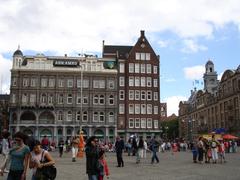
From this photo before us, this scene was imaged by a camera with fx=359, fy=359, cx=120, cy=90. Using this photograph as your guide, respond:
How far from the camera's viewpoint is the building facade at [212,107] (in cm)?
7912

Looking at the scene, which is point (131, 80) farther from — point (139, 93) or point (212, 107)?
point (212, 107)

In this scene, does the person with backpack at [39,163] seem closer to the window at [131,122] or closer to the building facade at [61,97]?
the building facade at [61,97]

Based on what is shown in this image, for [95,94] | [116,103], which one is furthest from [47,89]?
[116,103]

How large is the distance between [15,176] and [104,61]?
6498cm

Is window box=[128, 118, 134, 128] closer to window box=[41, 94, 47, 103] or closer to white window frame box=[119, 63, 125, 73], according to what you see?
white window frame box=[119, 63, 125, 73]

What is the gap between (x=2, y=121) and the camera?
84.8 m

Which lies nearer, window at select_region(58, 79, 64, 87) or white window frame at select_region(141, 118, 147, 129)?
window at select_region(58, 79, 64, 87)

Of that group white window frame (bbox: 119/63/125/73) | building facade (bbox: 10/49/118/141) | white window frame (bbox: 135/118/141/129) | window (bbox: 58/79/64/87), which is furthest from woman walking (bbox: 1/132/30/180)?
white window frame (bbox: 119/63/125/73)

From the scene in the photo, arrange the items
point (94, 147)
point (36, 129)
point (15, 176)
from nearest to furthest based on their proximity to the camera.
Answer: point (15, 176), point (94, 147), point (36, 129)

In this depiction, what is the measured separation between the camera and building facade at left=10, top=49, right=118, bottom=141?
67.5 meters

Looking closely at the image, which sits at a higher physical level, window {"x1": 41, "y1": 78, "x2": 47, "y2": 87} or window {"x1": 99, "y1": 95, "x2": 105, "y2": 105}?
window {"x1": 41, "y1": 78, "x2": 47, "y2": 87}

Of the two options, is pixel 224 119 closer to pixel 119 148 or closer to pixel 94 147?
pixel 119 148

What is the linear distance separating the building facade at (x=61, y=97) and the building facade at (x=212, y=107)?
2734 cm

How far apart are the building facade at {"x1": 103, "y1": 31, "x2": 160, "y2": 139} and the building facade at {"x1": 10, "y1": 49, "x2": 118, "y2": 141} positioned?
2.41 metres
